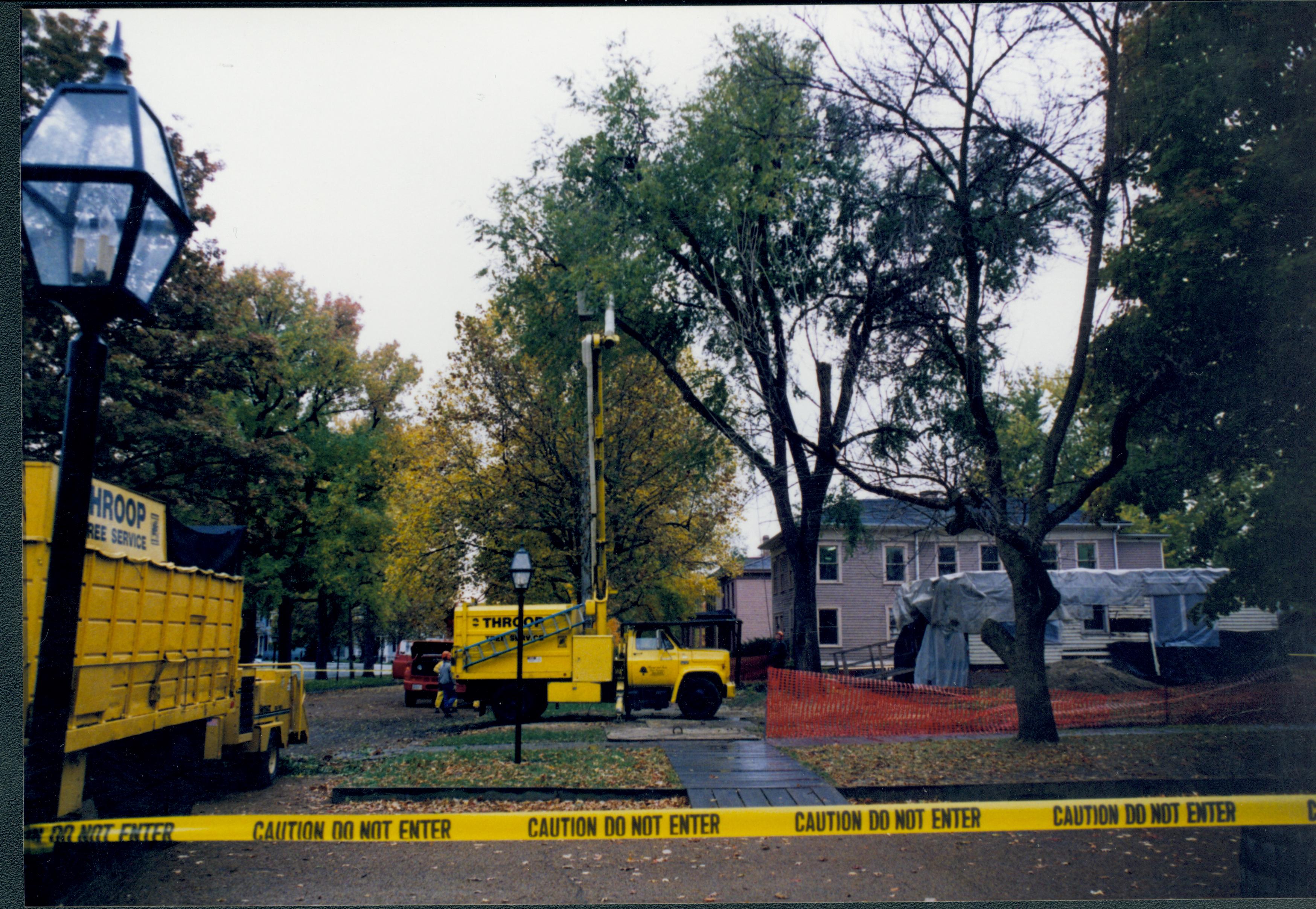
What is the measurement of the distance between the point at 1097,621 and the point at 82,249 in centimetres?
2042

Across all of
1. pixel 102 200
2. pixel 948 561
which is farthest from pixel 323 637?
pixel 102 200

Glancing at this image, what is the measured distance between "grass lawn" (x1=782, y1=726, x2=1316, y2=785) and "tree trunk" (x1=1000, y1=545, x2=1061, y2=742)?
9.6 inches

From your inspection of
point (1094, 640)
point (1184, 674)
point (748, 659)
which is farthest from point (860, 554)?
point (1184, 674)

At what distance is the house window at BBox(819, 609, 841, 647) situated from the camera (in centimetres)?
3200

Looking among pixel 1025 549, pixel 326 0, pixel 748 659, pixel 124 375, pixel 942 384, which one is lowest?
pixel 748 659

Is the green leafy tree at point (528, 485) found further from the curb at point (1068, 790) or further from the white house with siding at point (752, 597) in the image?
the white house with siding at point (752, 597)

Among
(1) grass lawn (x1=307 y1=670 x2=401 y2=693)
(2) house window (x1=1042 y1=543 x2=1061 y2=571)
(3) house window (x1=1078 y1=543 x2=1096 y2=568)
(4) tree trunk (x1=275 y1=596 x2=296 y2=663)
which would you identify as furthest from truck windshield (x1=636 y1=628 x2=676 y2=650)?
(1) grass lawn (x1=307 y1=670 x2=401 y2=693)

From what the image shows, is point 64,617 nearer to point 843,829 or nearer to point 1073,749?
point 843,829

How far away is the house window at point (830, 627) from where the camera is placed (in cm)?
3200

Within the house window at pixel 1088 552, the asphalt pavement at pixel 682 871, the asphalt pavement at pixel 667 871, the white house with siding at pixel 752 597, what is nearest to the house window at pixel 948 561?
the house window at pixel 1088 552

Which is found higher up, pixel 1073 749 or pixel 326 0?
pixel 326 0

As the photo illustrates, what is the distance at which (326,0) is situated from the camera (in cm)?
589

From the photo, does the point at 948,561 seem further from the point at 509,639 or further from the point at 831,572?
the point at 509,639

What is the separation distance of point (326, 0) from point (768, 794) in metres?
7.81
